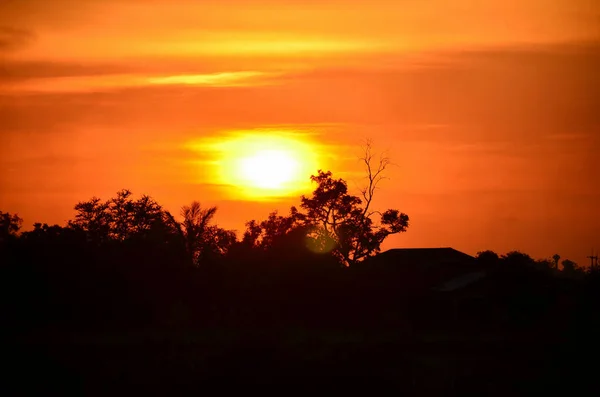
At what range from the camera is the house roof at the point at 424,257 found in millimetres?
85438

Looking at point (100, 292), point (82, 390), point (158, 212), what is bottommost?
point (82, 390)

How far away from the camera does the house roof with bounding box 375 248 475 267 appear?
85.4 metres

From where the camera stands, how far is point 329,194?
296 ft

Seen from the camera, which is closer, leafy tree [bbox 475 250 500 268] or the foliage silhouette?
the foliage silhouette

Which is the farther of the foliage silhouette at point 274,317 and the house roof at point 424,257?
the house roof at point 424,257

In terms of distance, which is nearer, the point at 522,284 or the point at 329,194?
the point at 522,284

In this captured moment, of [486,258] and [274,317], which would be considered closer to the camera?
[274,317]

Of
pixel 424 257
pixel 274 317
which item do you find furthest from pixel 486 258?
pixel 274 317

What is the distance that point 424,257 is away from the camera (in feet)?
287

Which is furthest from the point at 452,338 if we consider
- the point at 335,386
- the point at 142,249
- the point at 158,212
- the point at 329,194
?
the point at 158,212

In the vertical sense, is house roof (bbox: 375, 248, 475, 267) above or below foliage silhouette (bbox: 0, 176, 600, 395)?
above

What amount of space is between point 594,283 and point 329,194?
3472 cm

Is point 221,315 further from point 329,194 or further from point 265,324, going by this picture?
point 329,194

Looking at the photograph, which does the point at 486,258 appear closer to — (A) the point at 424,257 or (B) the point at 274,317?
(A) the point at 424,257
